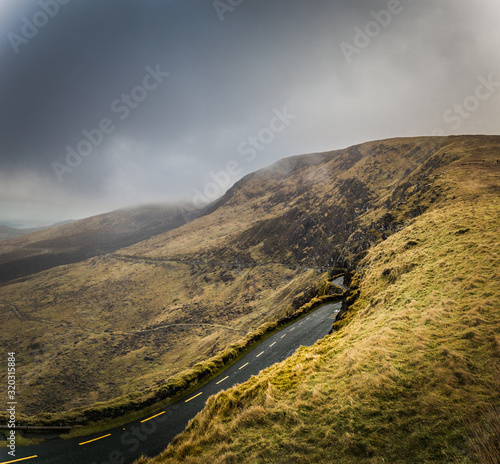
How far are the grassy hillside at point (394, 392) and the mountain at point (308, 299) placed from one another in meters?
A: 0.08

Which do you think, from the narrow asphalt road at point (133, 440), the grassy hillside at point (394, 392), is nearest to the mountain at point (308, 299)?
the grassy hillside at point (394, 392)

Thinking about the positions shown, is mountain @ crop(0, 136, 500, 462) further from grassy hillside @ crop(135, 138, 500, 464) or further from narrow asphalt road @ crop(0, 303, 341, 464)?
narrow asphalt road @ crop(0, 303, 341, 464)

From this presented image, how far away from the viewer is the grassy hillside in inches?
256

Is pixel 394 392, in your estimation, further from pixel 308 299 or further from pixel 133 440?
pixel 308 299

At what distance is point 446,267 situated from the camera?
619 inches

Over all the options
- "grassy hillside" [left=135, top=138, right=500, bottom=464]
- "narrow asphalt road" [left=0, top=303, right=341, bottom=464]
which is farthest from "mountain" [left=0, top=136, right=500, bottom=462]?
"narrow asphalt road" [left=0, top=303, right=341, bottom=464]

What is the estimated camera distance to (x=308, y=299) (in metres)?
41.0

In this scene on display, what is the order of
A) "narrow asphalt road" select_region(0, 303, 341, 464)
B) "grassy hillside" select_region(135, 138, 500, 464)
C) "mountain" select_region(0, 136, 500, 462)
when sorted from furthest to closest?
1. "narrow asphalt road" select_region(0, 303, 341, 464)
2. "mountain" select_region(0, 136, 500, 462)
3. "grassy hillside" select_region(135, 138, 500, 464)

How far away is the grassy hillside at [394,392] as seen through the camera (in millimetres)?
6496

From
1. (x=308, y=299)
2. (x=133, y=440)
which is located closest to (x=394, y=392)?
(x=133, y=440)

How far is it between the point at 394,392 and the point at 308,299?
3390 centimetres

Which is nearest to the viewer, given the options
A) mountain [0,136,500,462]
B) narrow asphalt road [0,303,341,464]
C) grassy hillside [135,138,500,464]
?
grassy hillside [135,138,500,464]

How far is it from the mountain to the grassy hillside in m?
0.08

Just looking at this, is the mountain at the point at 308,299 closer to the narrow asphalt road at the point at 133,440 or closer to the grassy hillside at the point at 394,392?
the grassy hillside at the point at 394,392
